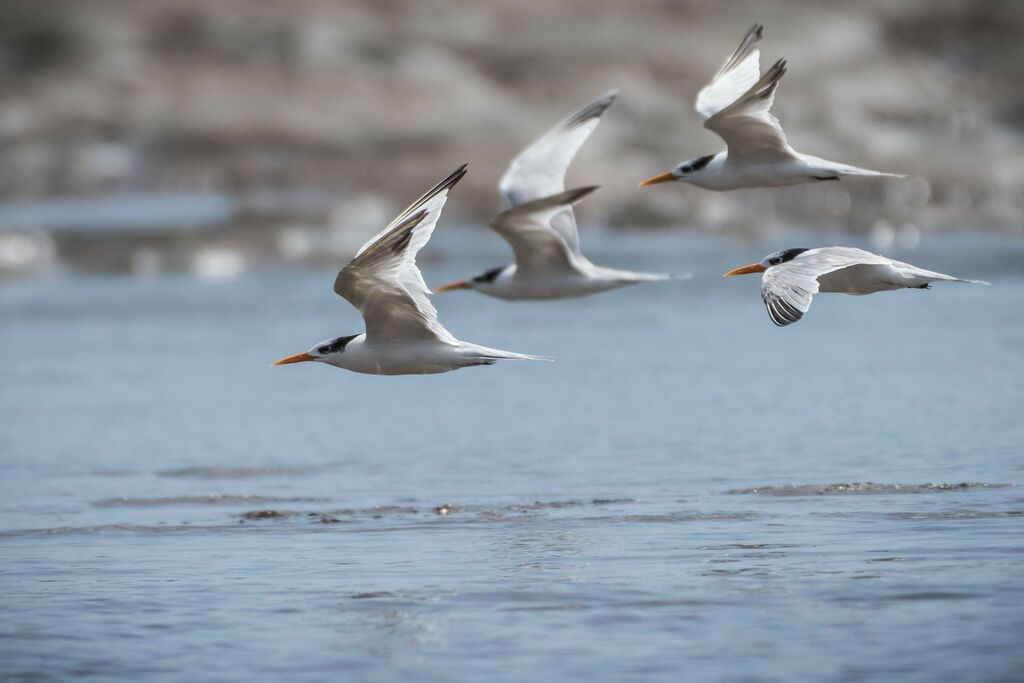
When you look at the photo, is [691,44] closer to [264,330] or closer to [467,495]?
[264,330]

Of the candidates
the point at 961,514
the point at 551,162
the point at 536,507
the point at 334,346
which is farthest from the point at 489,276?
the point at 961,514

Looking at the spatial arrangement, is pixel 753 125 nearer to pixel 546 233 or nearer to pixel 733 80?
pixel 733 80

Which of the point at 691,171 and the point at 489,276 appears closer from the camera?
the point at 691,171

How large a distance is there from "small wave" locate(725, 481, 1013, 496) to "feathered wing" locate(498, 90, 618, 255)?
267 centimetres

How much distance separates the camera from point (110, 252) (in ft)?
138

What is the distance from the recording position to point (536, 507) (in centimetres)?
1294

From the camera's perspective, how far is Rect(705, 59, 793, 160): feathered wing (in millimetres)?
12422

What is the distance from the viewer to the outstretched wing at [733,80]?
13.5 m

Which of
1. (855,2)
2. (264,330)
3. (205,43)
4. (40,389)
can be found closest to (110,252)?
(264,330)

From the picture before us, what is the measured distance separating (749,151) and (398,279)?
3.13m

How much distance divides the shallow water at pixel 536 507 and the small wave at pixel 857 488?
49 millimetres

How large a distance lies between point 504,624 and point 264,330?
17819 millimetres

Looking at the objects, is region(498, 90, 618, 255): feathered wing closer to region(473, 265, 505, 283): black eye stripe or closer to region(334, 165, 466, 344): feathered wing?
region(473, 265, 505, 283): black eye stripe

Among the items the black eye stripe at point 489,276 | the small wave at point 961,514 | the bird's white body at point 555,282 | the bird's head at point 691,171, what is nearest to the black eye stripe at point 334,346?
the bird's white body at point 555,282
